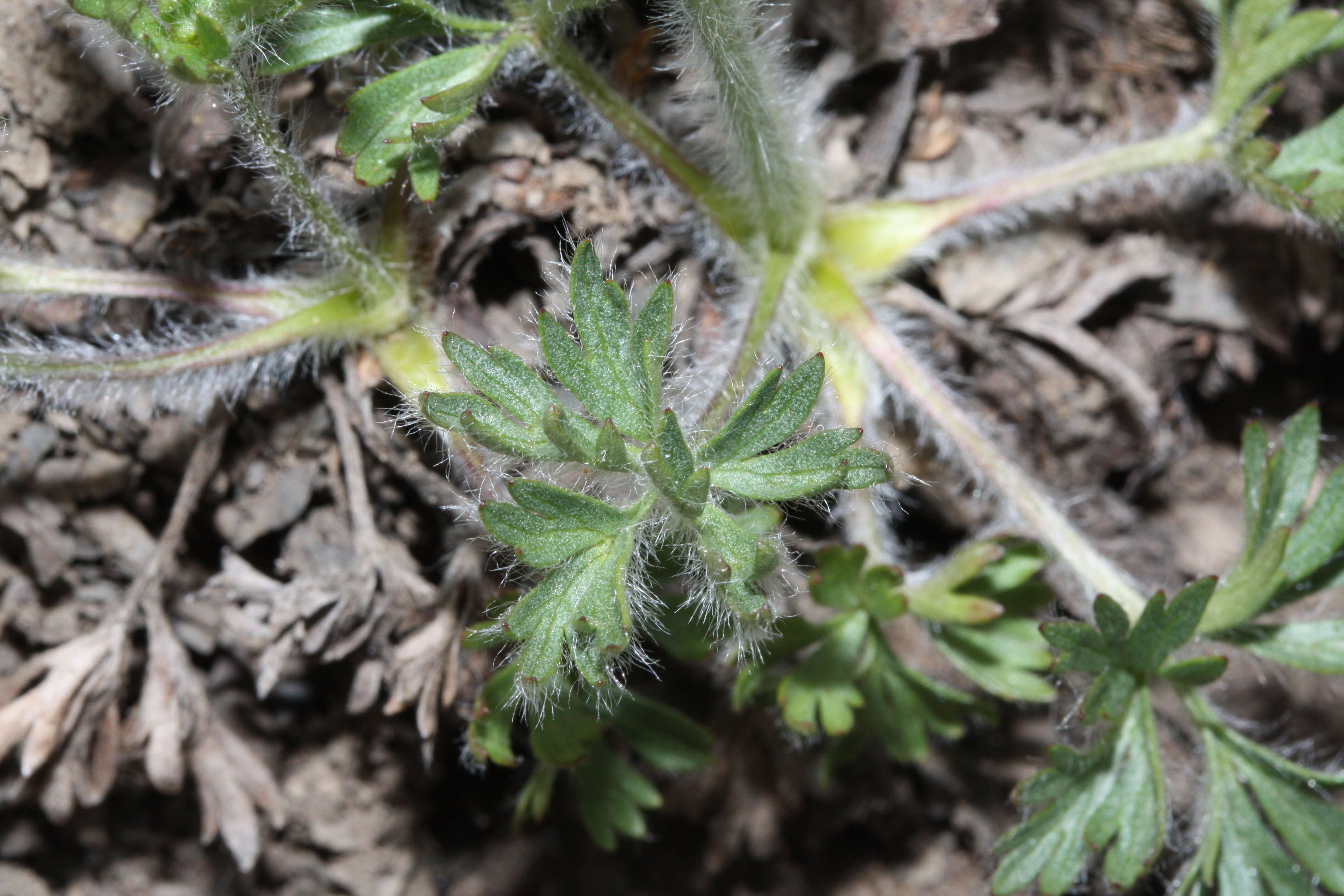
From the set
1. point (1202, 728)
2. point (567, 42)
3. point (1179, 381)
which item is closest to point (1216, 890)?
point (1202, 728)

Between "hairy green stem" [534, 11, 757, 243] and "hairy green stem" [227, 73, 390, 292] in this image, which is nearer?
"hairy green stem" [227, 73, 390, 292]

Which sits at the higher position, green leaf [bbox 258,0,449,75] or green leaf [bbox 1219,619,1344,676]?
green leaf [bbox 258,0,449,75]

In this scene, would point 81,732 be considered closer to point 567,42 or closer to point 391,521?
point 391,521

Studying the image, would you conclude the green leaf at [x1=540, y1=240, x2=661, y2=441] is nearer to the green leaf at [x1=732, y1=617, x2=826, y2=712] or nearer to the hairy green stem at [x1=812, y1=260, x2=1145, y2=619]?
the green leaf at [x1=732, y1=617, x2=826, y2=712]

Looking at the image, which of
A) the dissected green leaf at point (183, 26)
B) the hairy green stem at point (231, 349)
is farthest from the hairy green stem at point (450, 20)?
the hairy green stem at point (231, 349)

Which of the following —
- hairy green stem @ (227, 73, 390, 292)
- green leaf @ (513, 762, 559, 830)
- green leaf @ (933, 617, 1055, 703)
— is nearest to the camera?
hairy green stem @ (227, 73, 390, 292)

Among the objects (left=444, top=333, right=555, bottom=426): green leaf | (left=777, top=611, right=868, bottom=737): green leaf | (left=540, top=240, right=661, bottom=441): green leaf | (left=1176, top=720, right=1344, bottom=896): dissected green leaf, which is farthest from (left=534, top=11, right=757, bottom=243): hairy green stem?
(left=1176, top=720, right=1344, bottom=896): dissected green leaf

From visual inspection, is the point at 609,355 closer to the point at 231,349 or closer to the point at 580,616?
the point at 580,616

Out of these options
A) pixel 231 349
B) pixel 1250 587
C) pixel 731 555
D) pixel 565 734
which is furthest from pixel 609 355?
pixel 1250 587
